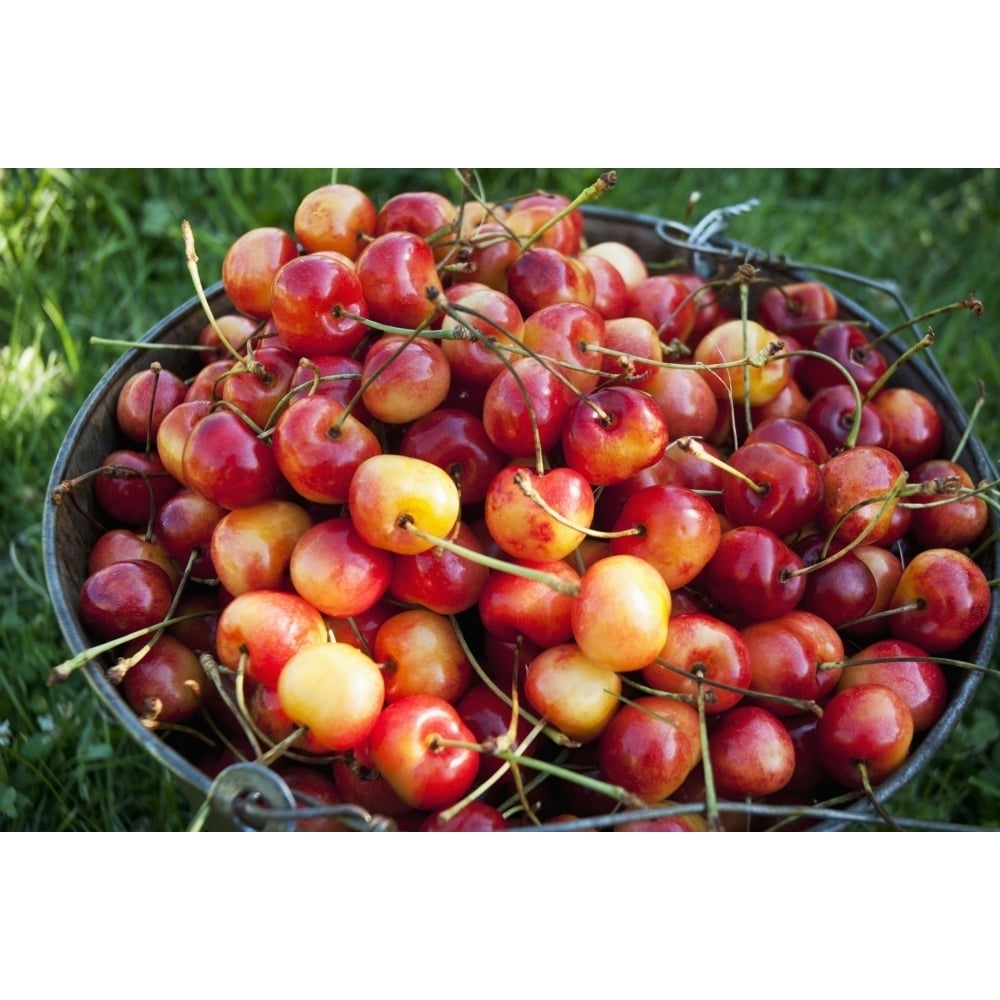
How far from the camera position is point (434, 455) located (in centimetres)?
139

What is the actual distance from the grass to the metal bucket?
511 millimetres

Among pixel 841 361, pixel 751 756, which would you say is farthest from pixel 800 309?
pixel 751 756

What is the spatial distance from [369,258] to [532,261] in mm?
263

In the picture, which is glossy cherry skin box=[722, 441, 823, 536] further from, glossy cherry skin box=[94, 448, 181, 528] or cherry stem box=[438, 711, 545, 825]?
glossy cherry skin box=[94, 448, 181, 528]

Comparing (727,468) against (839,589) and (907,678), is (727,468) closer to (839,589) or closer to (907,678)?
(839,589)

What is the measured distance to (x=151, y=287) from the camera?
267 cm

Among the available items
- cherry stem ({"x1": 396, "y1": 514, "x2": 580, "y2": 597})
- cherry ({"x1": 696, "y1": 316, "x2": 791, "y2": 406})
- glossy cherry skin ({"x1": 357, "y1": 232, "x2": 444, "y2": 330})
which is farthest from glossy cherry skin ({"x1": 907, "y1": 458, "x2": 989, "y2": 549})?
→ glossy cherry skin ({"x1": 357, "y1": 232, "x2": 444, "y2": 330})

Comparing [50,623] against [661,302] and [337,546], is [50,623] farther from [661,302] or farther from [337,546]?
[661,302]

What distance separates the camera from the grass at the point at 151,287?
1891 millimetres

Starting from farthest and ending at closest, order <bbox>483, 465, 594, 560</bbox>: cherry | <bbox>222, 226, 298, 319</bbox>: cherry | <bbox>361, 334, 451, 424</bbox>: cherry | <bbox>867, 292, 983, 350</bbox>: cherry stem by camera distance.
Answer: <bbox>222, 226, 298, 319</bbox>: cherry → <bbox>867, 292, 983, 350</bbox>: cherry stem → <bbox>361, 334, 451, 424</bbox>: cherry → <bbox>483, 465, 594, 560</bbox>: cherry

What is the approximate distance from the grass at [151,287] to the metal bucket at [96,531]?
0.51 meters

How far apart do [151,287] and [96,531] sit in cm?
126

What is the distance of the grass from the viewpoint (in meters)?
1.89

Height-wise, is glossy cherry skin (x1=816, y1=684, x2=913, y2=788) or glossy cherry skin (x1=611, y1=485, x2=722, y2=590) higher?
glossy cherry skin (x1=611, y1=485, x2=722, y2=590)
